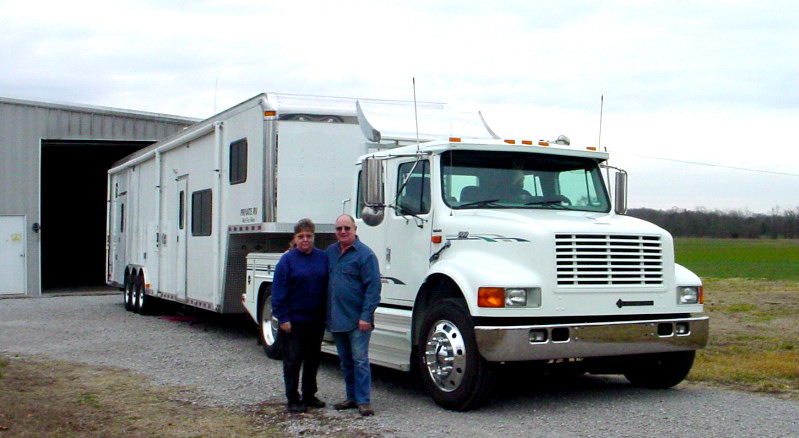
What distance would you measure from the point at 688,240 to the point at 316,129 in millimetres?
70412

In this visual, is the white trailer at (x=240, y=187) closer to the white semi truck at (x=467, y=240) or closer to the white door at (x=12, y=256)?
the white semi truck at (x=467, y=240)

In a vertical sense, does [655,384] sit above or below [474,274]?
below

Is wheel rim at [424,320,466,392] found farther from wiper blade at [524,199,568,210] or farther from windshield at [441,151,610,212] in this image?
wiper blade at [524,199,568,210]

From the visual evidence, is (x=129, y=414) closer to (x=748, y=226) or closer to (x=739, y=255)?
(x=739, y=255)

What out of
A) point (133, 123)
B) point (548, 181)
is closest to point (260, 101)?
point (548, 181)

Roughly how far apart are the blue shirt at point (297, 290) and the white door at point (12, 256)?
64.0 feet

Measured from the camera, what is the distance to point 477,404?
7988 millimetres

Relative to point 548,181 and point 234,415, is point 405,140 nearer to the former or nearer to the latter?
point 548,181

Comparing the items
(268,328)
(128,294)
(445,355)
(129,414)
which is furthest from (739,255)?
(129,414)

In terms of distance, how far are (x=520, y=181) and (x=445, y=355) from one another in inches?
78.9

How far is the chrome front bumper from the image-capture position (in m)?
7.67

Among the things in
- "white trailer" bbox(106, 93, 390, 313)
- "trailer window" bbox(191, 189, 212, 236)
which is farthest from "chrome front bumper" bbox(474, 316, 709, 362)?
"trailer window" bbox(191, 189, 212, 236)

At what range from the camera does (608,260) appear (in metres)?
8.12

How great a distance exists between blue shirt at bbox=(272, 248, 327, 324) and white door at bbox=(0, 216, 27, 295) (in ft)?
64.0
